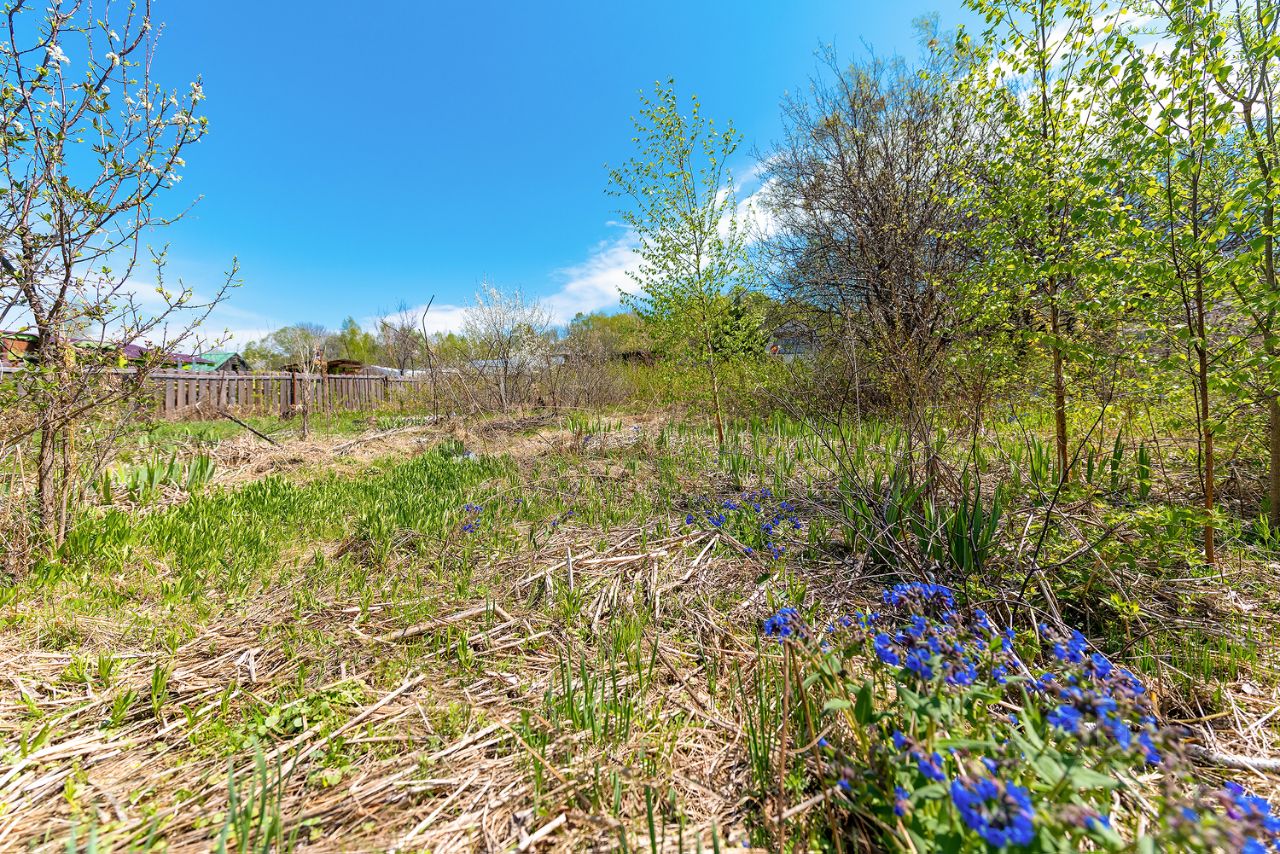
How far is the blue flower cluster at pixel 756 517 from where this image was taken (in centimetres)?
279

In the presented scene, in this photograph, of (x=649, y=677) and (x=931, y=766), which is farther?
(x=649, y=677)

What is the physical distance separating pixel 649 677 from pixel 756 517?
5.21ft

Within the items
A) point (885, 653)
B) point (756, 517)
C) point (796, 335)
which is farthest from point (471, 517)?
point (796, 335)

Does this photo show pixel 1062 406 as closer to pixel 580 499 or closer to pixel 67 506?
pixel 580 499

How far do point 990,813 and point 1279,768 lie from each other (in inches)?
52.7

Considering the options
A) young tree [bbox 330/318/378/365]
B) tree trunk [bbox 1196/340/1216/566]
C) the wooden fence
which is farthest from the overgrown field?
young tree [bbox 330/318/378/365]

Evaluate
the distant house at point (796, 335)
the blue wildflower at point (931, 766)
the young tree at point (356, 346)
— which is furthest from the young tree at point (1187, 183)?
the young tree at point (356, 346)

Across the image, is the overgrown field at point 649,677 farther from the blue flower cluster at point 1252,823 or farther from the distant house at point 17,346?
the distant house at point 17,346

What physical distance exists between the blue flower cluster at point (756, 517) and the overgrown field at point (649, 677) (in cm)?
3

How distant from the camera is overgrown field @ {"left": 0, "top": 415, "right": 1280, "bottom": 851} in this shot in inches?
41.0

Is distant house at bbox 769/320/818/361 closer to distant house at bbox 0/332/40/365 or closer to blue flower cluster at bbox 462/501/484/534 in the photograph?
blue flower cluster at bbox 462/501/484/534

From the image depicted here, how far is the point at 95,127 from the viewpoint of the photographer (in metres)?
2.51

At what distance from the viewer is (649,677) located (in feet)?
5.57

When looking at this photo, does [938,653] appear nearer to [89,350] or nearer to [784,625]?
[784,625]
